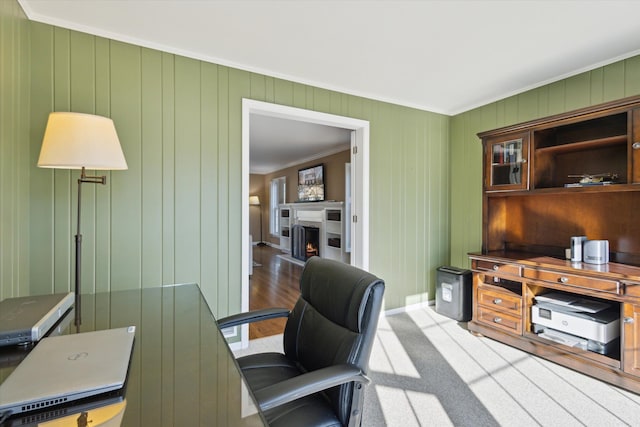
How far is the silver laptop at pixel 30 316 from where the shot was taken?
3.28 ft

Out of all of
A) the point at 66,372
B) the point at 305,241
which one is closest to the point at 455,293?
the point at 66,372

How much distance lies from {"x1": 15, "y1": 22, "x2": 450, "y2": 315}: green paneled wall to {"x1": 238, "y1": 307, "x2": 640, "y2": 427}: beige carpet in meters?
1.02

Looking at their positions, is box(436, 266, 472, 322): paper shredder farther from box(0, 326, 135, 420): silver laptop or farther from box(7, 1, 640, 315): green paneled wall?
box(0, 326, 135, 420): silver laptop

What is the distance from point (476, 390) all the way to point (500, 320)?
37.9 inches

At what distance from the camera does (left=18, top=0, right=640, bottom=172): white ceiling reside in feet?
6.42

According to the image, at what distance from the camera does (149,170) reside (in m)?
2.40

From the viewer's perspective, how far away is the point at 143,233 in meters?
2.38

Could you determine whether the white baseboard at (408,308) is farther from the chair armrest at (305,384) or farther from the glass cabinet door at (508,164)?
the chair armrest at (305,384)

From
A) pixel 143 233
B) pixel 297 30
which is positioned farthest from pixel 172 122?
pixel 297 30

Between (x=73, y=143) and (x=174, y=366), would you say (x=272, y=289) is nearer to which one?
(x=73, y=143)

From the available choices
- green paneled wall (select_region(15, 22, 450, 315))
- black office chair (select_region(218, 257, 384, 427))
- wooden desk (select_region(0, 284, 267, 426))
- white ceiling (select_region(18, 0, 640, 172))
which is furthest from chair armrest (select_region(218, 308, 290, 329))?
white ceiling (select_region(18, 0, 640, 172))

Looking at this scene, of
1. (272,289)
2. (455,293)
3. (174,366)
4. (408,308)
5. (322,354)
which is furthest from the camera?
(272,289)

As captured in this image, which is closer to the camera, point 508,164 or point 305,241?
point 508,164

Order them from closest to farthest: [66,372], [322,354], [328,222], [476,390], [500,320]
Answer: [66,372], [322,354], [476,390], [500,320], [328,222]
